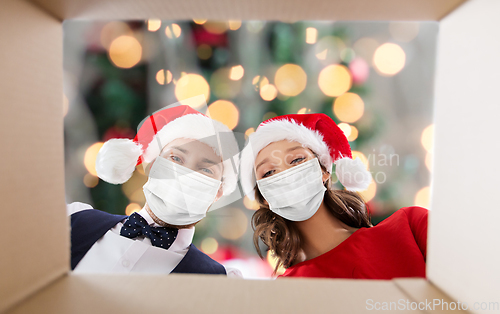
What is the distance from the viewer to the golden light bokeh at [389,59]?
2.14 ft

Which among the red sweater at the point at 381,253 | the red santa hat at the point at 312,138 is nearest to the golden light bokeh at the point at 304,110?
the red santa hat at the point at 312,138

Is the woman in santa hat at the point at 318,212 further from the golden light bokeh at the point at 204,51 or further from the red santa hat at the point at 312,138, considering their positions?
the golden light bokeh at the point at 204,51

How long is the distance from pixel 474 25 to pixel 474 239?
28 cm

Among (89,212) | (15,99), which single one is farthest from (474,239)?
(89,212)

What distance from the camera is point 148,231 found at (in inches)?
29.5

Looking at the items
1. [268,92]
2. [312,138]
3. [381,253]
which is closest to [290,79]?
[268,92]

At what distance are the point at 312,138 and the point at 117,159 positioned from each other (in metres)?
0.50

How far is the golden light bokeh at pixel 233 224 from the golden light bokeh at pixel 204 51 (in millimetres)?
386

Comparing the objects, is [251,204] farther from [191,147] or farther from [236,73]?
[236,73]

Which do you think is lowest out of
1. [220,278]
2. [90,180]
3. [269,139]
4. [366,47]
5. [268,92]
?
[220,278]

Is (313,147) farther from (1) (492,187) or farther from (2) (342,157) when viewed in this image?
(1) (492,187)

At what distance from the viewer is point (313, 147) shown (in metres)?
0.80

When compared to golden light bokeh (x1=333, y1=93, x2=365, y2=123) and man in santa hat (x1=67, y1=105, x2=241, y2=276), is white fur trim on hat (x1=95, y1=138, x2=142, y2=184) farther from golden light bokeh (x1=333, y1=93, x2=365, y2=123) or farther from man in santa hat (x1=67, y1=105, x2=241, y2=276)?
golden light bokeh (x1=333, y1=93, x2=365, y2=123)

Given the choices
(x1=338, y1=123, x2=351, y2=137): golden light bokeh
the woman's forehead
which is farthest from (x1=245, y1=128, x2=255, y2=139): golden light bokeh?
(x1=338, y1=123, x2=351, y2=137): golden light bokeh
